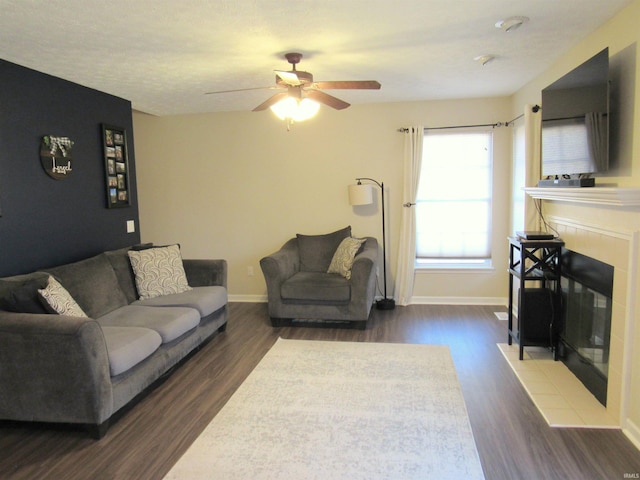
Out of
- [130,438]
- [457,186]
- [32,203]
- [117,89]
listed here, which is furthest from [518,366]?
[117,89]

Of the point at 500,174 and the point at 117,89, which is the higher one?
the point at 117,89

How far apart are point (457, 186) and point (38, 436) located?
15.3 ft

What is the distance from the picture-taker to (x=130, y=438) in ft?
8.84

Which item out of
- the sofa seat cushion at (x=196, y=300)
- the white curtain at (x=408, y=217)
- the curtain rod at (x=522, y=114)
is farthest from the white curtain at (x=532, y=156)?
the sofa seat cushion at (x=196, y=300)

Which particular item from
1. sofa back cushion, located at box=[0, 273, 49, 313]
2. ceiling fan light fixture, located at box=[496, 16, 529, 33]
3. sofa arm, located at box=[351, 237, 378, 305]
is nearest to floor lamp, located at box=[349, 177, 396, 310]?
sofa arm, located at box=[351, 237, 378, 305]

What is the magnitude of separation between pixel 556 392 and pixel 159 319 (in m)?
2.93

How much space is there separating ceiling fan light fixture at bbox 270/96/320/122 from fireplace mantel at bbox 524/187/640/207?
1853mm

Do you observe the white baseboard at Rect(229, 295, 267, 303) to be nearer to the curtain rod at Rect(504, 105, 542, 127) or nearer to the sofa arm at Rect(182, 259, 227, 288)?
the sofa arm at Rect(182, 259, 227, 288)

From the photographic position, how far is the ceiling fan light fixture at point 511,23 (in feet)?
9.09

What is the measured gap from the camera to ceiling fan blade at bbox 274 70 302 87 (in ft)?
9.87

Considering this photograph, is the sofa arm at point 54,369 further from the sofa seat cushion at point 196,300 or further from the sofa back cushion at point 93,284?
the sofa seat cushion at point 196,300

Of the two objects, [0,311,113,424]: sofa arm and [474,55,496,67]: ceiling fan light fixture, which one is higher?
[474,55,496,67]: ceiling fan light fixture

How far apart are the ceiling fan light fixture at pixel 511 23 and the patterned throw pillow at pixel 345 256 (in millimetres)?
2646

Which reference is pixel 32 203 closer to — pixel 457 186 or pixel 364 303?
pixel 364 303
